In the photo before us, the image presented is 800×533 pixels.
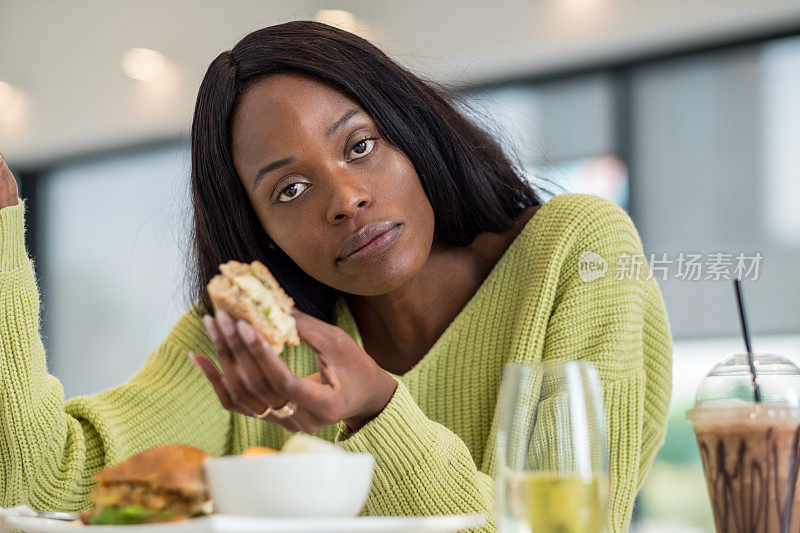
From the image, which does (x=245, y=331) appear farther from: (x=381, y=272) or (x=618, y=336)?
(x=618, y=336)

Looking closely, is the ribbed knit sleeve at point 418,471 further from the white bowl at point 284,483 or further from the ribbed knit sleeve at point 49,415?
the ribbed knit sleeve at point 49,415

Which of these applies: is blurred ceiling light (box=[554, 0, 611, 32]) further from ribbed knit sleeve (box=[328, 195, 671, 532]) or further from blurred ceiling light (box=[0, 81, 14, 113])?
blurred ceiling light (box=[0, 81, 14, 113])

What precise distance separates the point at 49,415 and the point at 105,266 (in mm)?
4419

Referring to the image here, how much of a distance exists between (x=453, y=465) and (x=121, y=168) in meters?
4.83

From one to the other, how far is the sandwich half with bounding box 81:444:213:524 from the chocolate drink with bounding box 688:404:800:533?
383mm

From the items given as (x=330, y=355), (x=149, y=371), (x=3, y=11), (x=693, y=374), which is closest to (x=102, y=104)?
(x=3, y=11)

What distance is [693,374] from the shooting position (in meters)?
3.73

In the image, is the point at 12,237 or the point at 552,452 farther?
the point at 12,237

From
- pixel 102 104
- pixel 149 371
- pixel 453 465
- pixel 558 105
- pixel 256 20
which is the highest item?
pixel 256 20

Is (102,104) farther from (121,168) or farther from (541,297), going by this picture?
(541,297)

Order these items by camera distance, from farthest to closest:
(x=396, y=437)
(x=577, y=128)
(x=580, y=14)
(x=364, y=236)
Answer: (x=577, y=128)
(x=580, y=14)
(x=364, y=236)
(x=396, y=437)

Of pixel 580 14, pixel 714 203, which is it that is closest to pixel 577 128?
pixel 580 14

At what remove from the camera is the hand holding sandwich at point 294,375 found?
26.0 inches

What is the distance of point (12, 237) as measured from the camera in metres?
1.08
